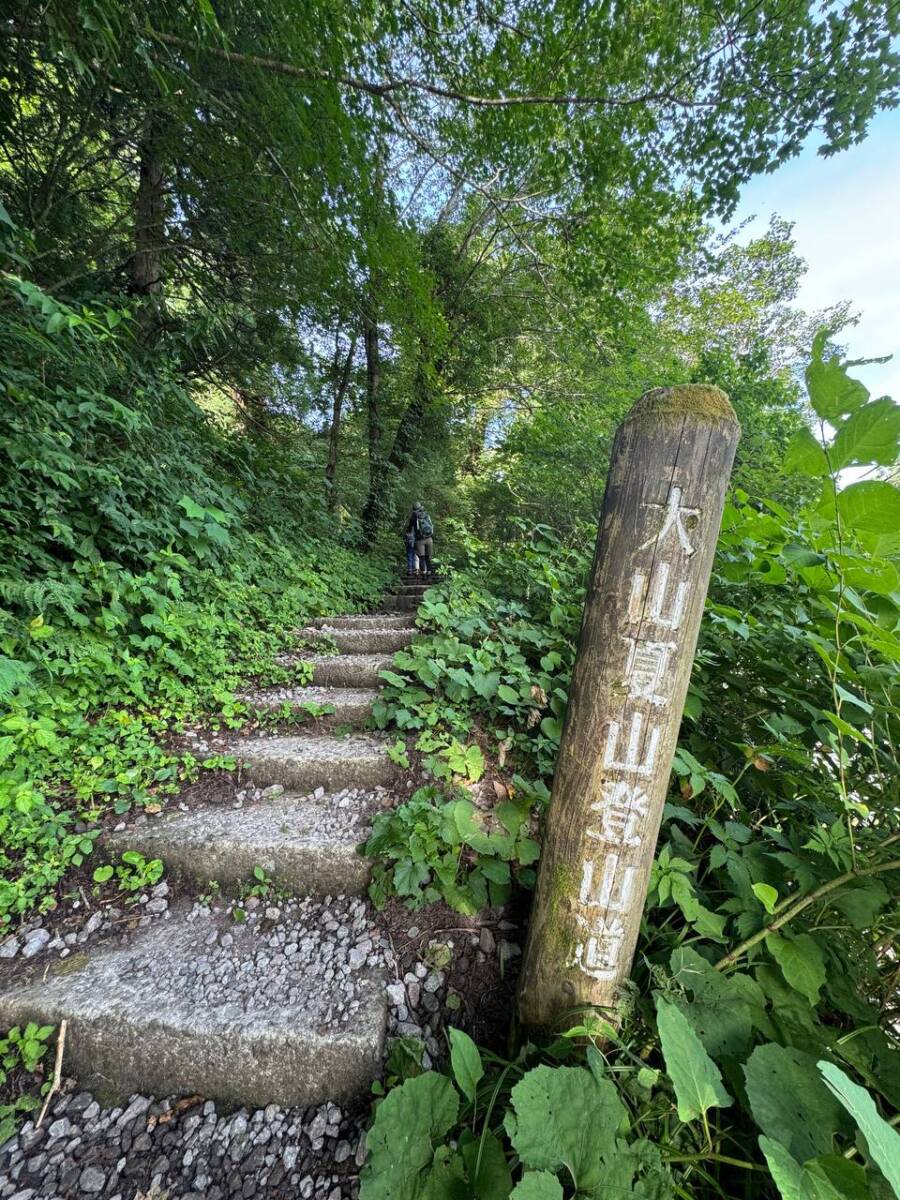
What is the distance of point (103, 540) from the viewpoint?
2887 millimetres

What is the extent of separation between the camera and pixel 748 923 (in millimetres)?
1245

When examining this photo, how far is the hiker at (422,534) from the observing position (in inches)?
321

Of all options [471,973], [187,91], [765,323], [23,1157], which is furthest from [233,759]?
[765,323]

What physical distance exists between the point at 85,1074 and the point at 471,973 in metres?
1.26

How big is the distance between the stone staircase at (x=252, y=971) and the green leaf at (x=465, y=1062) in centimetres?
46

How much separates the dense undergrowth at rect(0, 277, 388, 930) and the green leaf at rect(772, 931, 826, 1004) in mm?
2370

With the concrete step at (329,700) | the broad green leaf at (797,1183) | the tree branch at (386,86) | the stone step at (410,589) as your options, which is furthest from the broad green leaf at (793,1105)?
the stone step at (410,589)

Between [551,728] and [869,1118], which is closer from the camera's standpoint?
[869,1118]

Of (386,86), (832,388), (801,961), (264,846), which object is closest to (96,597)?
(264,846)

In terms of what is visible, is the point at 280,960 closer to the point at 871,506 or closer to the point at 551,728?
the point at 551,728

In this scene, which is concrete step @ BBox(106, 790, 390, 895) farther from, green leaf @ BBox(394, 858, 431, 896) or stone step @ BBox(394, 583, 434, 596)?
stone step @ BBox(394, 583, 434, 596)

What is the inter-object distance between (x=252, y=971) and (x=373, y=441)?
8.47 meters

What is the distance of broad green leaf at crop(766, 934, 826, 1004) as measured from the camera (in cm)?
112

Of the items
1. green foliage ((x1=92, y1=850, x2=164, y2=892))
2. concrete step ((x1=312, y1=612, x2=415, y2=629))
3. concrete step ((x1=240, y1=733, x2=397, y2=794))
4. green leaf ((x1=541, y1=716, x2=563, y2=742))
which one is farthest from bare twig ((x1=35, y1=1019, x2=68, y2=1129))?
concrete step ((x1=312, y1=612, x2=415, y2=629))
